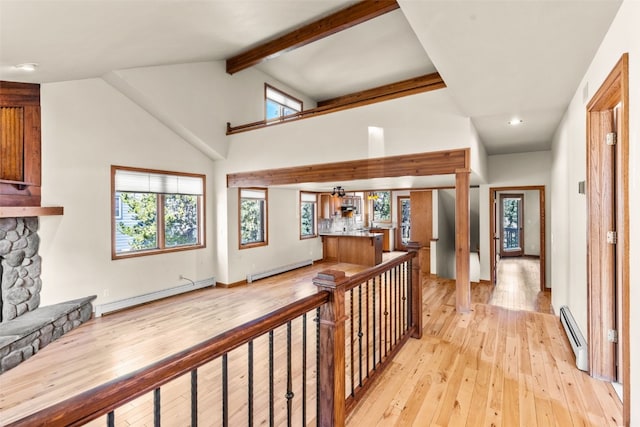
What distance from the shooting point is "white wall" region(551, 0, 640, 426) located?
5.25 ft

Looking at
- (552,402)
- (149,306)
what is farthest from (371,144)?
(149,306)

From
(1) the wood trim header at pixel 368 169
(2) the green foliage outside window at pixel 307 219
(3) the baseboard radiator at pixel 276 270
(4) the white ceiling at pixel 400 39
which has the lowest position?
(3) the baseboard radiator at pixel 276 270

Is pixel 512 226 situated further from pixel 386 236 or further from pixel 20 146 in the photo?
pixel 20 146

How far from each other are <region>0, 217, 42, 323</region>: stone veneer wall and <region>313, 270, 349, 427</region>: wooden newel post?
13.3 ft

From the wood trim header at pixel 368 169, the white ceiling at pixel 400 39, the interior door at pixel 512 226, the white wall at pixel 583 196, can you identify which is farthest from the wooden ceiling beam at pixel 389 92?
the interior door at pixel 512 226

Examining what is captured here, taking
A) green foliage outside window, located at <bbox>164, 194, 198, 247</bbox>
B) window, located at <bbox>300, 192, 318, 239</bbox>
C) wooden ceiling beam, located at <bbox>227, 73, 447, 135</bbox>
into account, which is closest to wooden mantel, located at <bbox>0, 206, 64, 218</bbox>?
green foliage outside window, located at <bbox>164, 194, 198, 247</bbox>

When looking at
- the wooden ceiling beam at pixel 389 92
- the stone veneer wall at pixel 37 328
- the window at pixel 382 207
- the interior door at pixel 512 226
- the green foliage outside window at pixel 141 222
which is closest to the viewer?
the stone veneer wall at pixel 37 328

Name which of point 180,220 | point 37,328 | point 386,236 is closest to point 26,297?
point 37,328

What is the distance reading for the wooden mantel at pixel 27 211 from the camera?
3496mm

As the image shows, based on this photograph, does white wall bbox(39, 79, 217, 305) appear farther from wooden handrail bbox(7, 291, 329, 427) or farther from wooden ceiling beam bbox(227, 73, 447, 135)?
wooden handrail bbox(7, 291, 329, 427)

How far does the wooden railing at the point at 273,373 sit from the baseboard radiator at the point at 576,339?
134 cm

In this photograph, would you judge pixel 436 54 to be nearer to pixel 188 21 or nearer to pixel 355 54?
pixel 188 21

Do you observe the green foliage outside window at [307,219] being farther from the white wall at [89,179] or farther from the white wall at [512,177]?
the white wall at [512,177]

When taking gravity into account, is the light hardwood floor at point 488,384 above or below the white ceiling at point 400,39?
below
